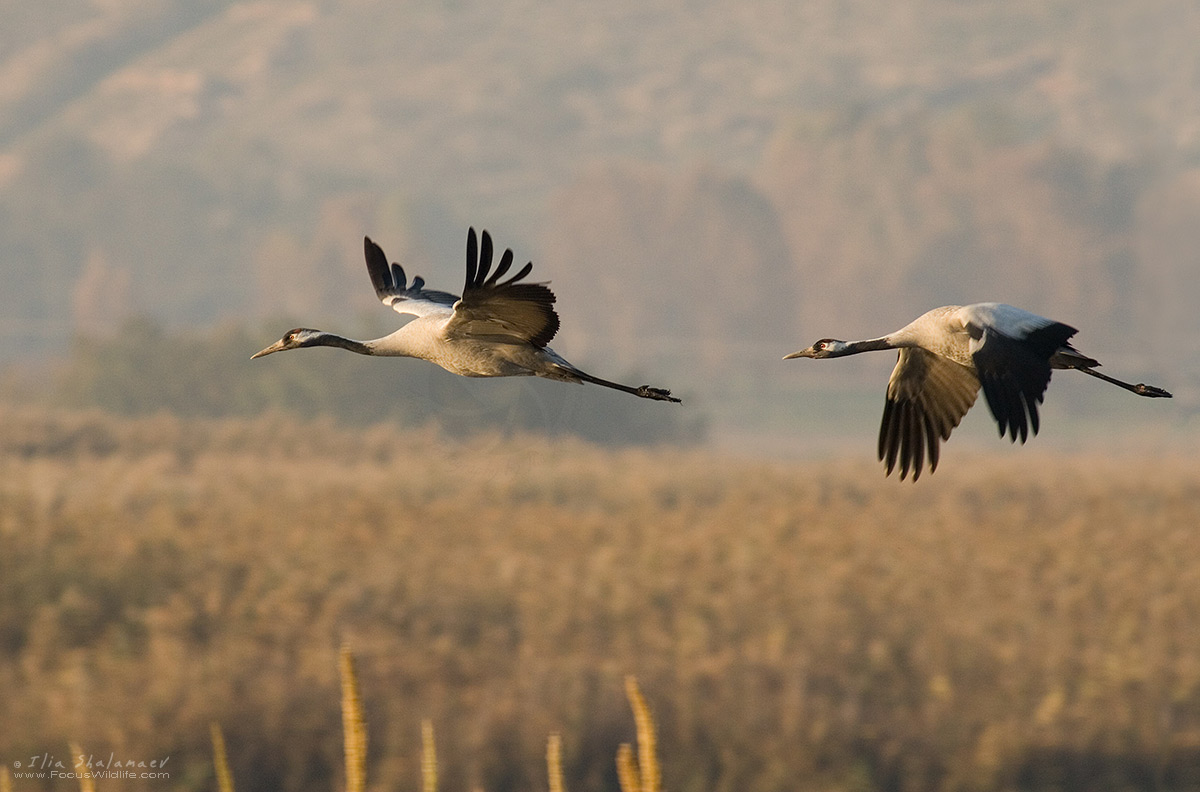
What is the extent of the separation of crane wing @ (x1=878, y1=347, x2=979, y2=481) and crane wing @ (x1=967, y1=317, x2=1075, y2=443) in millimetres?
1514

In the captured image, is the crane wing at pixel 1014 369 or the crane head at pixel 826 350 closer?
the crane wing at pixel 1014 369

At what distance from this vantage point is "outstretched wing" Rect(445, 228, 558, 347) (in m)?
4.36

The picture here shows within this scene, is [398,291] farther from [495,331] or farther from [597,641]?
[597,641]

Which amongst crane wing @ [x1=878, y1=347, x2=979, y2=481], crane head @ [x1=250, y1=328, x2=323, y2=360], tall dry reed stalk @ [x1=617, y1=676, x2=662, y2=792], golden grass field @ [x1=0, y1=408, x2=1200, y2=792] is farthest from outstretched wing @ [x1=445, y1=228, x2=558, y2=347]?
golden grass field @ [x1=0, y1=408, x2=1200, y2=792]

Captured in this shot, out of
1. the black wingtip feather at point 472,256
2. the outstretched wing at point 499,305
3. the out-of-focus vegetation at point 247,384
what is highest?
the out-of-focus vegetation at point 247,384

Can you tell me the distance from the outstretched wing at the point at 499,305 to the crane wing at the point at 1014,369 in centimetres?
133

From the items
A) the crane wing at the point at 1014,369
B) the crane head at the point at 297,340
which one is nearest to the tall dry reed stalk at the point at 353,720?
the crane head at the point at 297,340

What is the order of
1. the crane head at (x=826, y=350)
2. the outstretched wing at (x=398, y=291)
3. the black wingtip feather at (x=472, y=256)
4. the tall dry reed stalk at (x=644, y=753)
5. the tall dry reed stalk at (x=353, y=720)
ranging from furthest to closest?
the outstretched wing at (x=398, y=291), the tall dry reed stalk at (x=644, y=753), the tall dry reed stalk at (x=353, y=720), the crane head at (x=826, y=350), the black wingtip feather at (x=472, y=256)

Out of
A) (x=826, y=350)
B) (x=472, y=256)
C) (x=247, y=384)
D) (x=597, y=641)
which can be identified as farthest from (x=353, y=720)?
(x=247, y=384)

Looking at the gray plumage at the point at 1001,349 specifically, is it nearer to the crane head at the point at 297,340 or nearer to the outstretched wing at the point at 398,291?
the outstretched wing at the point at 398,291

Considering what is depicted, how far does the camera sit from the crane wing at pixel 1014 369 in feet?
15.3

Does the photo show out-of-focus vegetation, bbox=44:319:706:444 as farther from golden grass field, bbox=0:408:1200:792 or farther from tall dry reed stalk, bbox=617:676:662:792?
tall dry reed stalk, bbox=617:676:662:792

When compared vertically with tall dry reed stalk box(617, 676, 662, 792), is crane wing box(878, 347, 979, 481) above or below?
above

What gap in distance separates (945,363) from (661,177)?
13553 centimetres
